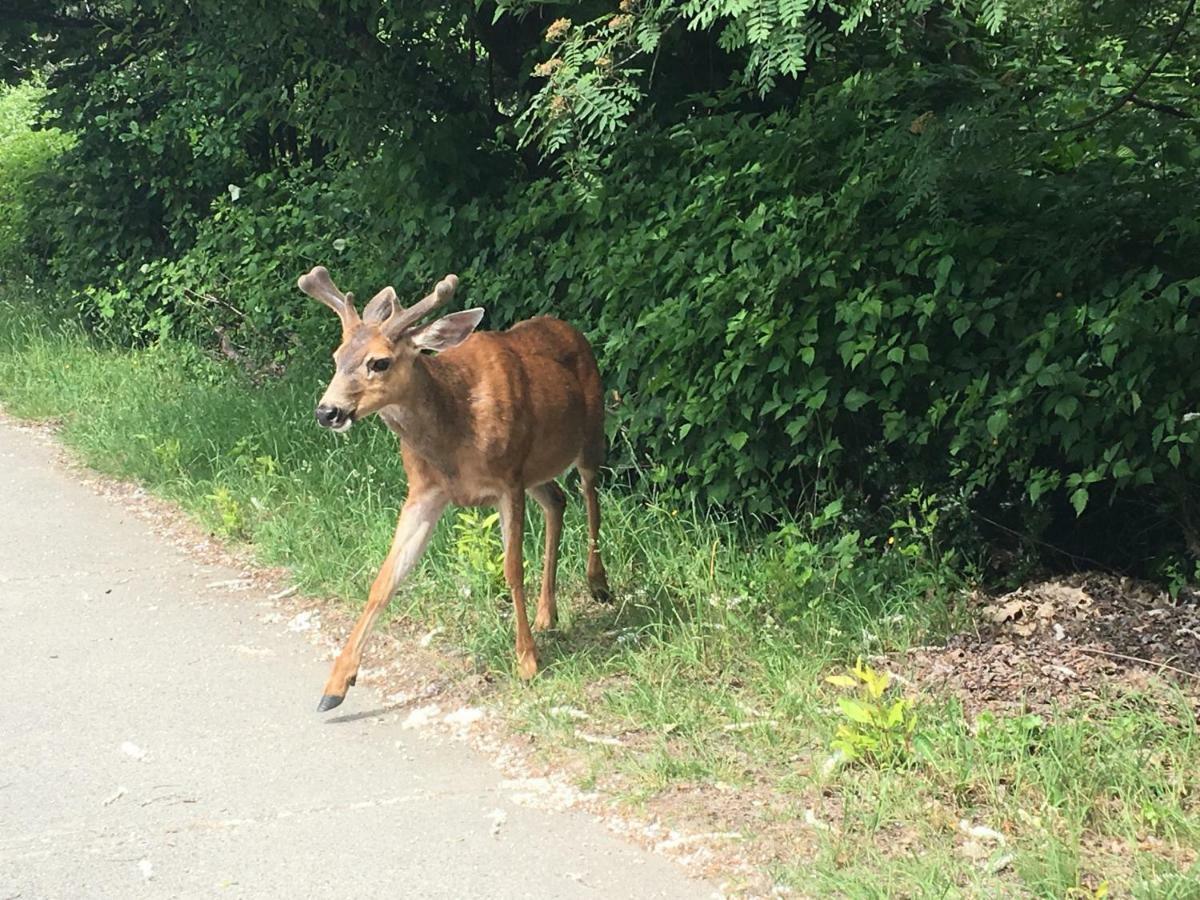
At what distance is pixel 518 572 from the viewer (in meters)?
5.82

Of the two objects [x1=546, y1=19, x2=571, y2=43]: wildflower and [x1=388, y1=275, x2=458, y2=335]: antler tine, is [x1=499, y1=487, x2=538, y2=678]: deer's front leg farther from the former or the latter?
[x1=546, y1=19, x2=571, y2=43]: wildflower

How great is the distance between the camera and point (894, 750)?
15.1ft

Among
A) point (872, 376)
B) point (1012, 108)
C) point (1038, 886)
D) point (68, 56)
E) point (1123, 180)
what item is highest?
point (68, 56)

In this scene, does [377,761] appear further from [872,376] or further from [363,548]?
[872,376]

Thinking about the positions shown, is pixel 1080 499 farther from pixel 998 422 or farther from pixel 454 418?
pixel 454 418

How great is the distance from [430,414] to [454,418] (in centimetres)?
13

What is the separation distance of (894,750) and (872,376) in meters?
2.10

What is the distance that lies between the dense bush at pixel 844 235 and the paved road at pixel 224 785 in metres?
2.26

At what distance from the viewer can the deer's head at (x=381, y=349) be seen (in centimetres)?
539

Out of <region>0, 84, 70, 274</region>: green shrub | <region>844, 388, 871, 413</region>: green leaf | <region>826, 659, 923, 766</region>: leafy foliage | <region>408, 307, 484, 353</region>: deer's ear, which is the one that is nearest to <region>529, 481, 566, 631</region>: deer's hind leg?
<region>408, 307, 484, 353</region>: deer's ear

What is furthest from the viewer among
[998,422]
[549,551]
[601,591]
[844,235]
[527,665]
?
[601,591]

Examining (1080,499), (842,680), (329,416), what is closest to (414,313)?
(329,416)

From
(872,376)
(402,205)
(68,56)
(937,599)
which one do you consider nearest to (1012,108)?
Result: (872,376)

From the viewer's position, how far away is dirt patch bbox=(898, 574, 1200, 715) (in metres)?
5.13
